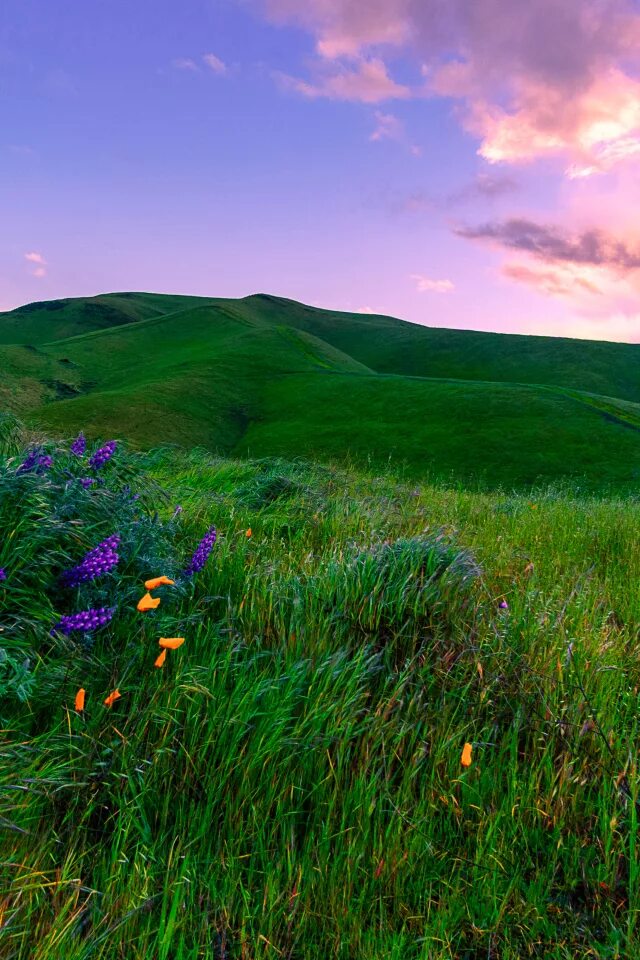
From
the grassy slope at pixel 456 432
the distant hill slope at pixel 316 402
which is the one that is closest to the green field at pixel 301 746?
the distant hill slope at pixel 316 402

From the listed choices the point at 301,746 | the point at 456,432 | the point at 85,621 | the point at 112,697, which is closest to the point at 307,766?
the point at 301,746

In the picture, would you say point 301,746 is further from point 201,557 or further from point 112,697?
point 201,557

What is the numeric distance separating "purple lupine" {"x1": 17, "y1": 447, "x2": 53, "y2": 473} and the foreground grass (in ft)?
0.47

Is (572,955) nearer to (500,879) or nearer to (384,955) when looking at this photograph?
(500,879)

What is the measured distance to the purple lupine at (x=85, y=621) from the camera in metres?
2.76

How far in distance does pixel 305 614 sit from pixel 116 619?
42.5 inches

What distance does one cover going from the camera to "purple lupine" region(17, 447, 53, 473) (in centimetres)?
379

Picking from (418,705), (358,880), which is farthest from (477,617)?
(358,880)

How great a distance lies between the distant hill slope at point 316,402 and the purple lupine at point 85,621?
13.3 metres

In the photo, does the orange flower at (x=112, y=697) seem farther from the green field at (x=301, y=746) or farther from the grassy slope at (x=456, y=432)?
the grassy slope at (x=456, y=432)

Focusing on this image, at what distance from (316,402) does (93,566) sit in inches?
1344

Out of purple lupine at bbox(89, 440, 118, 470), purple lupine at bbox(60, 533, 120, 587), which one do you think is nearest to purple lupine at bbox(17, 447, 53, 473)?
purple lupine at bbox(89, 440, 118, 470)

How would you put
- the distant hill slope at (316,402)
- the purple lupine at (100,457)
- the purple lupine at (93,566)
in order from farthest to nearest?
the distant hill slope at (316,402) → the purple lupine at (100,457) → the purple lupine at (93,566)

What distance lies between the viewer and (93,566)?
304 cm
